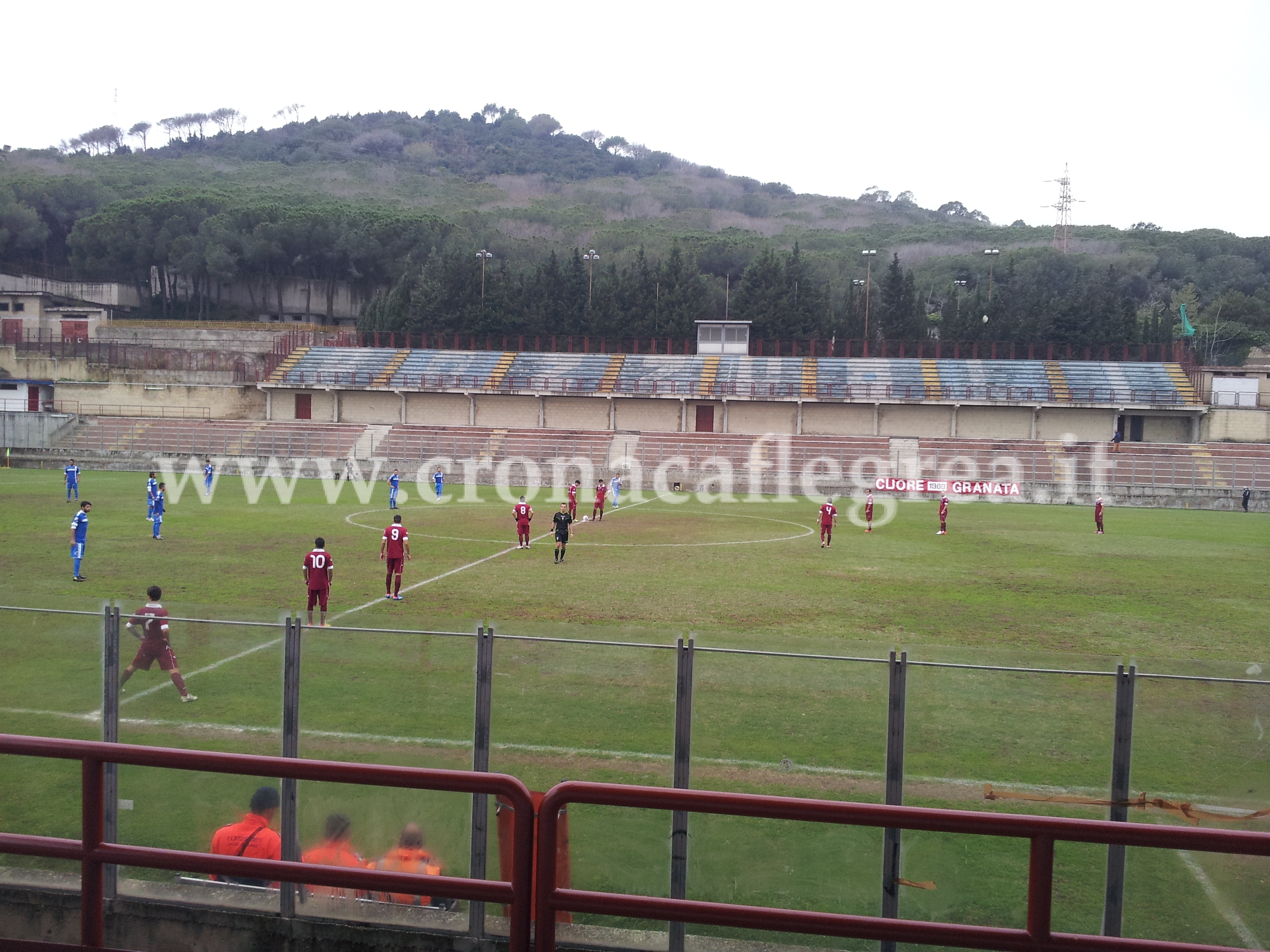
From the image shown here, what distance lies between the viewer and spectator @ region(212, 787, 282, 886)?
5.46 metres

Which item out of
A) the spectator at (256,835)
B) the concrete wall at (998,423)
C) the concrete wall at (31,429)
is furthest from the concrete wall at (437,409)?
the spectator at (256,835)

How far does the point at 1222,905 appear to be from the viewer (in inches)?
189

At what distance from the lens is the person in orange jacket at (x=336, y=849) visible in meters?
5.29

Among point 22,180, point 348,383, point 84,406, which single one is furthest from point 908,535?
point 22,180

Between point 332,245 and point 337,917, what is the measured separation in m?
100

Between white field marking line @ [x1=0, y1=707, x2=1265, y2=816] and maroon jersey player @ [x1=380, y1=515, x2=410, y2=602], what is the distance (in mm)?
10157

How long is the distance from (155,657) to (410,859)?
7.13 ft

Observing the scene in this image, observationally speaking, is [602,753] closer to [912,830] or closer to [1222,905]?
[912,830]

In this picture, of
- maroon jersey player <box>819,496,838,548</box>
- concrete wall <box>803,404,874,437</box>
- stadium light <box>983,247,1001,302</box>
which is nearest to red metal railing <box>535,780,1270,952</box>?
maroon jersey player <box>819,496,838,548</box>

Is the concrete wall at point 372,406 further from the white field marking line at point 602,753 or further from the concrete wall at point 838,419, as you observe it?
the white field marking line at point 602,753

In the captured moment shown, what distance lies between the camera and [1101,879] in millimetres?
4949

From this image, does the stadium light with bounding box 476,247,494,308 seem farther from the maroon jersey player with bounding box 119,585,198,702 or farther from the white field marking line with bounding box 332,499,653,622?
the maroon jersey player with bounding box 119,585,198,702

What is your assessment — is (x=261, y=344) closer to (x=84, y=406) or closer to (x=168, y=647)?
(x=84, y=406)

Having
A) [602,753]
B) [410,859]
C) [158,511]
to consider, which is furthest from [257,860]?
[158,511]
